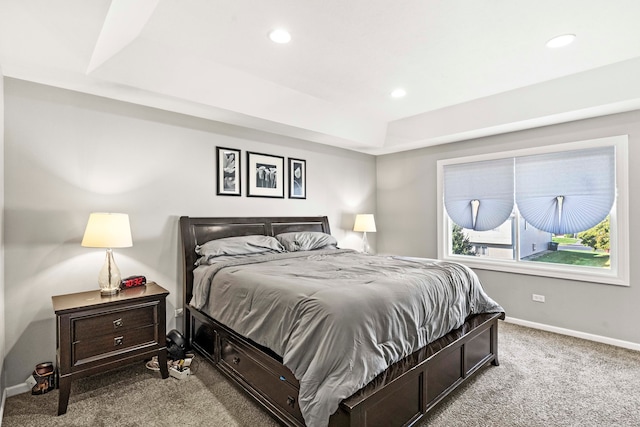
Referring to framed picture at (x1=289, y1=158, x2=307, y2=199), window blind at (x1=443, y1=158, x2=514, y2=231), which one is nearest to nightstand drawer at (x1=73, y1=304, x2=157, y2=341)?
framed picture at (x1=289, y1=158, x2=307, y2=199)

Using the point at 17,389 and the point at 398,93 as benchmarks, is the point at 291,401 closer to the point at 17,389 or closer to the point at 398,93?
the point at 17,389

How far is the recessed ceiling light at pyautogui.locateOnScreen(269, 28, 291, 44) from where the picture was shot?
2.43 meters

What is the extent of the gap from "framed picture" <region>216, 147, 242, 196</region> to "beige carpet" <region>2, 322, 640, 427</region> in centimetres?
182

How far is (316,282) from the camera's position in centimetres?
222

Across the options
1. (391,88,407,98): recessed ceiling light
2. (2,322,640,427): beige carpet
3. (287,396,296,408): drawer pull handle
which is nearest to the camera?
(287,396,296,408): drawer pull handle

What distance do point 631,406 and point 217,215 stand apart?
386 cm

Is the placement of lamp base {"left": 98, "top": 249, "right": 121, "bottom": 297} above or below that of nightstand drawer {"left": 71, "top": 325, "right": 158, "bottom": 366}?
above

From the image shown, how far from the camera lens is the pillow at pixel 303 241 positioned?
3885mm

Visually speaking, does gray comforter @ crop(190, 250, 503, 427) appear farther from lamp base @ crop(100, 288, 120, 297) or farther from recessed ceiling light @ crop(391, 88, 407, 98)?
recessed ceiling light @ crop(391, 88, 407, 98)

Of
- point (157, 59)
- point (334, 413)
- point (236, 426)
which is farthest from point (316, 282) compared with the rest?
point (157, 59)

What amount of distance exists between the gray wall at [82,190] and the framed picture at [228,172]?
8 centimetres

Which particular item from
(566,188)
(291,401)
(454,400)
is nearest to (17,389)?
(291,401)

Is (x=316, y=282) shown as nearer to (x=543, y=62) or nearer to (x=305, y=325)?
(x=305, y=325)

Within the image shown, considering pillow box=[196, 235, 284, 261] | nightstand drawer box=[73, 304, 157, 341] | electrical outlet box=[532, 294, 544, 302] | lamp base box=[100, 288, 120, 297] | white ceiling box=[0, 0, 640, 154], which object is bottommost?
electrical outlet box=[532, 294, 544, 302]
